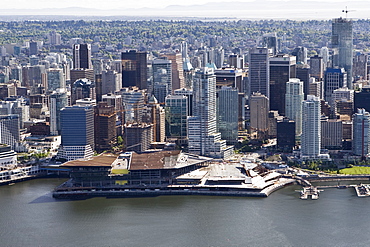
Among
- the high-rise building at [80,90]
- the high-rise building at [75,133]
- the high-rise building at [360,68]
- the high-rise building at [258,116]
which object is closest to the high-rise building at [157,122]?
the high-rise building at [75,133]

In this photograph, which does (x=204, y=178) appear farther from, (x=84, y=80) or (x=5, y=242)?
(x=84, y=80)

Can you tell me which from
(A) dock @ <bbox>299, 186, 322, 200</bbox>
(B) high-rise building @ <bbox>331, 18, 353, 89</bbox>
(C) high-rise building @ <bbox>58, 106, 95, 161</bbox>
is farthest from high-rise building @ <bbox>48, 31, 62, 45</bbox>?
(A) dock @ <bbox>299, 186, 322, 200</bbox>

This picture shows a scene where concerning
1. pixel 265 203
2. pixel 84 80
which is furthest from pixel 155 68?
pixel 265 203

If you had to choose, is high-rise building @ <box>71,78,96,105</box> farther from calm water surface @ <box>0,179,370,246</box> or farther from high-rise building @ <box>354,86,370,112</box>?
calm water surface @ <box>0,179,370,246</box>

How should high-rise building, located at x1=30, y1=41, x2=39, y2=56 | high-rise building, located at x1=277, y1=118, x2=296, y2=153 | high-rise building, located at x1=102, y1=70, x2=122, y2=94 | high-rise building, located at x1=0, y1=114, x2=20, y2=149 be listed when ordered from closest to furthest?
1. high-rise building, located at x1=277, y1=118, x2=296, y2=153
2. high-rise building, located at x1=0, y1=114, x2=20, y2=149
3. high-rise building, located at x1=102, y1=70, x2=122, y2=94
4. high-rise building, located at x1=30, y1=41, x2=39, y2=56

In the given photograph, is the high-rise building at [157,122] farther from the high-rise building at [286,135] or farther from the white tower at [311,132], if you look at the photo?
→ the white tower at [311,132]

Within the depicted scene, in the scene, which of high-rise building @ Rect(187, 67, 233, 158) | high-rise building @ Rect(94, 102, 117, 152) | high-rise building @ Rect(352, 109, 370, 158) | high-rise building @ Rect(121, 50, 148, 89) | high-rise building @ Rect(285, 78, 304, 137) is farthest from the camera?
high-rise building @ Rect(121, 50, 148, 89)
